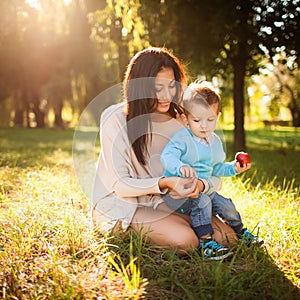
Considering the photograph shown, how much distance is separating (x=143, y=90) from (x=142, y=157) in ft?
1.61

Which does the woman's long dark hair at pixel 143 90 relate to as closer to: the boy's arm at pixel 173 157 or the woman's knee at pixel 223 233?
the boy's arm at pixel 173 157

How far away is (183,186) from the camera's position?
2.90m

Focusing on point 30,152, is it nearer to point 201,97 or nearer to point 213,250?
point 201,97

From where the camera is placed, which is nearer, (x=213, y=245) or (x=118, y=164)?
(x=213, y=245)

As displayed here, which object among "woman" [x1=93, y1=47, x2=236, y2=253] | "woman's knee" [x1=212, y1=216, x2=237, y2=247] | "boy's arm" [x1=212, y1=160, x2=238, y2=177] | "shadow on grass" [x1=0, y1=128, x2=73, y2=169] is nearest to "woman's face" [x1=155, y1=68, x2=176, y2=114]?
"woman" [x1=93, y1=47, x2=236, y2=253]

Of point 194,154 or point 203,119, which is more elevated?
point 203,119

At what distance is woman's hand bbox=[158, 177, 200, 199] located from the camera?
2877mm

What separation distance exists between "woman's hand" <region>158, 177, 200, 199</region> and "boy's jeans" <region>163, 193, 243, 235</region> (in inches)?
5.8

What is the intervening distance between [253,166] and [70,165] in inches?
→ 119

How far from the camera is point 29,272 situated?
2529 millimetres

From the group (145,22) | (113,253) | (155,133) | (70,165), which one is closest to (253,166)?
(70,165)

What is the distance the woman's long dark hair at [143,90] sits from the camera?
320 cm

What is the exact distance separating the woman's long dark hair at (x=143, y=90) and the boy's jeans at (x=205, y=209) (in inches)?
16.9

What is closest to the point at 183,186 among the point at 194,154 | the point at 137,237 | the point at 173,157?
the point at 173,157
